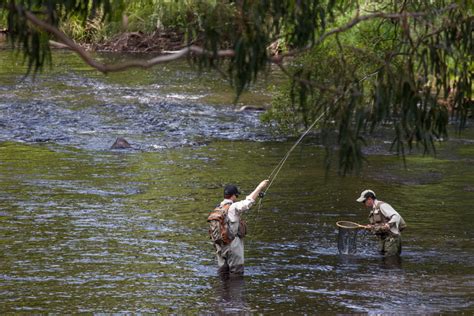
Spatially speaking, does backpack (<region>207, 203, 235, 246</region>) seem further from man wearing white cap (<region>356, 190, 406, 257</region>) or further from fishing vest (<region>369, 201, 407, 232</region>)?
fishing vest (<region>369, 201, 407, 232</region>)

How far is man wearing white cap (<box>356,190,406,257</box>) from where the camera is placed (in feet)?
50.4

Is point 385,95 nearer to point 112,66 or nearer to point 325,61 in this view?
point 325,61

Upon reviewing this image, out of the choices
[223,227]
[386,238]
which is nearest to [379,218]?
[386,238]

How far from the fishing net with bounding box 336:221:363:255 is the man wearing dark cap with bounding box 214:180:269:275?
188 centimetres

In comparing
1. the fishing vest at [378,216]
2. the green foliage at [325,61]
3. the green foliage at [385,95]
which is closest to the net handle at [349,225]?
the fishing vest at [378,216]

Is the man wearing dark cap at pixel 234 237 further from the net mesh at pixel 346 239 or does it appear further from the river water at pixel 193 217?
the net mesh at pixel 346 239

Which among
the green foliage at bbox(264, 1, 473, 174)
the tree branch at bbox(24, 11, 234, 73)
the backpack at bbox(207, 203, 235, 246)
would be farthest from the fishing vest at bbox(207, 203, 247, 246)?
the tree branch at bbox(24, 11, 234, 73)

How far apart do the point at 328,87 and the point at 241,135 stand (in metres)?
18.6

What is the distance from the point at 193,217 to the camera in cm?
1858

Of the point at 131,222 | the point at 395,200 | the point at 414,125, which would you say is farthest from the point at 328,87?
the point at 395,200

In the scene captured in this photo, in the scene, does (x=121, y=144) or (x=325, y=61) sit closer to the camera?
(x=325, y=61)

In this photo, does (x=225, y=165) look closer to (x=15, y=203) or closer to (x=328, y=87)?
(x=15, y=203)

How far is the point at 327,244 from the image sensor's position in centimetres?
1656

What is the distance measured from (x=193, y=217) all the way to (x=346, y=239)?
3.90m
